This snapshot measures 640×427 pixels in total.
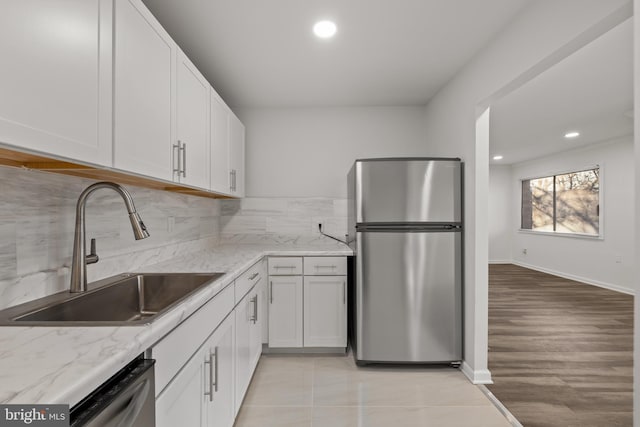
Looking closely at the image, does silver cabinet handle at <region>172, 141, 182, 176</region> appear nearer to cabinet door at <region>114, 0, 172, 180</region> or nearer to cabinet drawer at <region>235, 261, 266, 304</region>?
cabinet door at <region>114, 0, 172, 180</region>

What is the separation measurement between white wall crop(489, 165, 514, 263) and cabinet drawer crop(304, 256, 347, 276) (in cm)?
648

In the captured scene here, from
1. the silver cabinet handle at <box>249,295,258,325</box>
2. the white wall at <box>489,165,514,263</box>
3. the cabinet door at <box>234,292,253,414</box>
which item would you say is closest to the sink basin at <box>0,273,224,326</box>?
the cabinet door at <box>234,292,253,414</box>

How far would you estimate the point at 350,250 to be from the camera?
9.46 ft

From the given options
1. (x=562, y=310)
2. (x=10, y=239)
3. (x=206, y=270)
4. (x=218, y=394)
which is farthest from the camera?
(x=562, y=310)

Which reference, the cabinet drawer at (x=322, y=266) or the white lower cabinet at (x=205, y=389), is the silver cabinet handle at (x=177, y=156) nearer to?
the white lower cabinet at (x=205, y=389)

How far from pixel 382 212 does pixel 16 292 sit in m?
2.13

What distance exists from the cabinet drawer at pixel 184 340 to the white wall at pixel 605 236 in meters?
6.16

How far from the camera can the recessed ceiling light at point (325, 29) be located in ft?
6.61

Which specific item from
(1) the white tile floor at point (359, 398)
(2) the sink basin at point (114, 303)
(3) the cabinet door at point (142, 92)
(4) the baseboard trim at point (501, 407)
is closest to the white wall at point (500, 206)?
(1) the white tile floor at point (359, 398)

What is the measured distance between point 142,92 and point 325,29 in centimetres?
124

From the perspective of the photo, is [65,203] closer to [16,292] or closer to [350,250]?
[16,292]

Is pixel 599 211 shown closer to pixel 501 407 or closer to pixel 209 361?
pixel 501 407

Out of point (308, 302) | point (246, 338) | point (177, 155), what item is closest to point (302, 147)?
point (308, 302)

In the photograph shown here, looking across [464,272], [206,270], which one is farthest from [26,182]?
[464,272]
